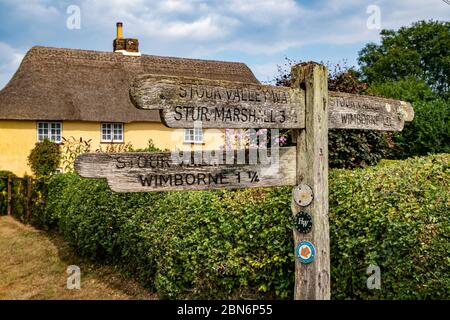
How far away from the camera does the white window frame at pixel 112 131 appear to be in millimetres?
22109

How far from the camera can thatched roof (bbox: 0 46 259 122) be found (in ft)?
67.5

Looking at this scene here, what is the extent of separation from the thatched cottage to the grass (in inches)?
430

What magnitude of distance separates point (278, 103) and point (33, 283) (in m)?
5.49

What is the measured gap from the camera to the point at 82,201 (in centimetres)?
819

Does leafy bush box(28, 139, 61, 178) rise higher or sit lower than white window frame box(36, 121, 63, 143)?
lower

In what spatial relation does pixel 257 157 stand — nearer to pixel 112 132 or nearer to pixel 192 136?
pixel 112 132

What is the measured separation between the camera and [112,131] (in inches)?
872

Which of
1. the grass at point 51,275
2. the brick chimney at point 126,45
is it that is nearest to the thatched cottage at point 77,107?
the brick chimney at point 126,45

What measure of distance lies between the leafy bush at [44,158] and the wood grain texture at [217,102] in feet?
58.6

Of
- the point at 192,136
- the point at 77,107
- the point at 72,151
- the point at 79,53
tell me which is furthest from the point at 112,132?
the point at 72,151

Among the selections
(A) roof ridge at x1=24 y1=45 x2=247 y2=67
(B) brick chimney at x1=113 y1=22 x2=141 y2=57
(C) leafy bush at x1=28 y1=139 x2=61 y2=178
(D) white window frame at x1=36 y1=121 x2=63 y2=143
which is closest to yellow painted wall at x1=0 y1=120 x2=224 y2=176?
(D) white window frame at x1=36 y1=121 x2=63 y2=143

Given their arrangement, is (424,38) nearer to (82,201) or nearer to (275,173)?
(82,201)

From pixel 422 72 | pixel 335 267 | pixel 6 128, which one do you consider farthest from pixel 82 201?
pixel 422 72

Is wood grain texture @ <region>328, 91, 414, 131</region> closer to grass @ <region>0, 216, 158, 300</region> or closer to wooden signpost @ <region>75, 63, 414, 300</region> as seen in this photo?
wooden signpost @ <region>75, 63, 414, 300</region>
